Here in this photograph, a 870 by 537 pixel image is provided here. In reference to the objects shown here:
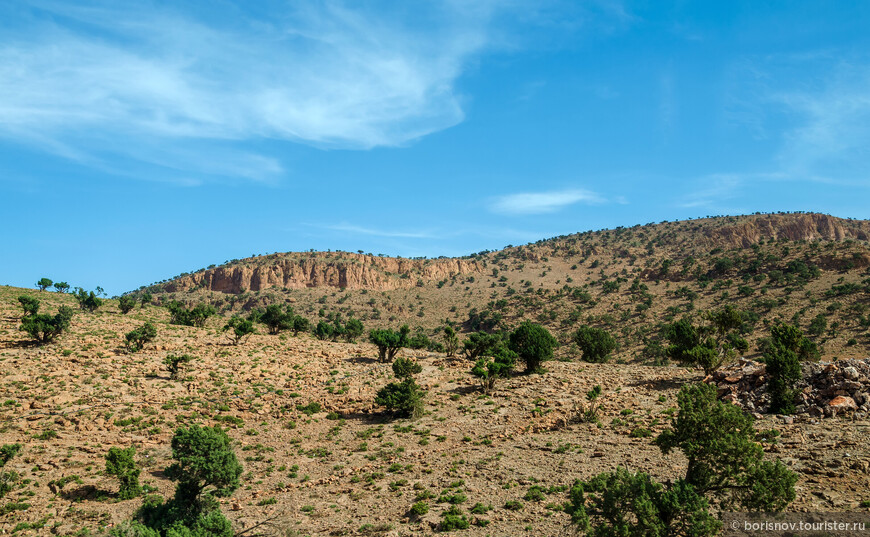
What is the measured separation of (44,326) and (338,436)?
32.0 m

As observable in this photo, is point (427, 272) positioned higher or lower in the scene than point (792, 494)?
higher

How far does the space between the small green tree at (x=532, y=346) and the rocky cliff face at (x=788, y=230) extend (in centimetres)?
11527

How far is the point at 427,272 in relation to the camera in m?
150

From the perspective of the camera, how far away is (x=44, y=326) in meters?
45.6

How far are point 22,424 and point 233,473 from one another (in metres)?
18.1

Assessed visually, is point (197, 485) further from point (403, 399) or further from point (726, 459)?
point (726, 459)

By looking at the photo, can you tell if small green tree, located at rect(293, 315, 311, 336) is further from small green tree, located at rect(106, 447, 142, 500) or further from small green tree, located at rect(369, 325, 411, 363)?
small green tree, located at rect(106, 447, 142, 500)

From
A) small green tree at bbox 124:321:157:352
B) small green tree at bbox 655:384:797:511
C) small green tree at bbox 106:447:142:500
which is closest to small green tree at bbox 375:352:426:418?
small green tree at bbox 106:447:142:500

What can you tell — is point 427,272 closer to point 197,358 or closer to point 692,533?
point 197,358

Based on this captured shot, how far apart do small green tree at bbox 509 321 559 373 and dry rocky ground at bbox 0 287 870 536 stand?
172 cm

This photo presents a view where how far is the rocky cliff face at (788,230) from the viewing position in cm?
14425

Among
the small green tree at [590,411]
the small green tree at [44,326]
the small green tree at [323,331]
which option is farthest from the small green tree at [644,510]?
the small green tree at [323,331]

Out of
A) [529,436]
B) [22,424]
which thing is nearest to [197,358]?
[22,424]

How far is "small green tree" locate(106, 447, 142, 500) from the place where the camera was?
80.5 feet
